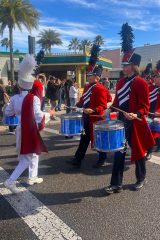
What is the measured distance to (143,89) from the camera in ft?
15.2

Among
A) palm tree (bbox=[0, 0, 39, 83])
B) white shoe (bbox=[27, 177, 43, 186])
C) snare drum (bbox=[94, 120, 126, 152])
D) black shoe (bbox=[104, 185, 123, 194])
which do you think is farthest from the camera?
palm tree (bbox=[0, 0, 39, 83])

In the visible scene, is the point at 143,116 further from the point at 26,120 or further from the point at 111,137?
the point at 26,120

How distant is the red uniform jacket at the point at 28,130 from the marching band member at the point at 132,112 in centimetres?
120

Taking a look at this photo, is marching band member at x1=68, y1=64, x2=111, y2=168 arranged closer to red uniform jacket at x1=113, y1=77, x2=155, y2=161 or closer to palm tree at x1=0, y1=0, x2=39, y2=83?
red uniform jacket at x1=113, y1=77, x2=155, y2=161

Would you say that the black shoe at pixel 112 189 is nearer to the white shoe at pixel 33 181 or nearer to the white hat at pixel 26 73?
the white shoe at pixel 33 181

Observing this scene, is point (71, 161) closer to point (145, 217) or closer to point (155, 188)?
point (155, 188)

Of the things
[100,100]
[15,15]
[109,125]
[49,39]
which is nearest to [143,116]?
[109,125]

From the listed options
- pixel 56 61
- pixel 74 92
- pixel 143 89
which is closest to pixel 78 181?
pixel 143 89

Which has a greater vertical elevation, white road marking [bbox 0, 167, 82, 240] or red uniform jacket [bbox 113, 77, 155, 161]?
red uniform jacket [bbox 113, 77, 155, 161]

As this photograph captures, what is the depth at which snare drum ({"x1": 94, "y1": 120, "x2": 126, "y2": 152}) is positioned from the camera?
4.65 metres

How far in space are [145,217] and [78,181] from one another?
1.64 metres

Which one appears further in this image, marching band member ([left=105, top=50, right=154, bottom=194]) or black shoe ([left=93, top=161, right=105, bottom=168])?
black shoe ([left=93, top=161, right=105, bottom=168])

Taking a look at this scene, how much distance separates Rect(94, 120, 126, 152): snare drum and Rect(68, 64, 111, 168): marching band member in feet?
3.30

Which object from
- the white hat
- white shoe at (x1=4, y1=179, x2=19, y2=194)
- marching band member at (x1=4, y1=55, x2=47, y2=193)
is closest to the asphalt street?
white shoe at (x1=4, y1=179, x2=19, y2=194)
